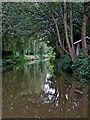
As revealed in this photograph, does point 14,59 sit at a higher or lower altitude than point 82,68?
lower

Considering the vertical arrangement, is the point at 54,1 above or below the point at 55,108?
above

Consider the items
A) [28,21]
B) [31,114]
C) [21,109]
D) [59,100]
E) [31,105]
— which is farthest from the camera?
[28,21]

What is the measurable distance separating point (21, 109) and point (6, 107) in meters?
0.51

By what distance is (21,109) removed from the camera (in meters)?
4.20

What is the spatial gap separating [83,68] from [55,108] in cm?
523

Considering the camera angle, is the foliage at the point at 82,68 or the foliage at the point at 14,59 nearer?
the foliage at the point at 82,68

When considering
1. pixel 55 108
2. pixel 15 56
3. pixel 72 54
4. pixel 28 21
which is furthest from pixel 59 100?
pixel 15 56

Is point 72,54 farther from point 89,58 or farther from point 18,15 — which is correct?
point 18,15

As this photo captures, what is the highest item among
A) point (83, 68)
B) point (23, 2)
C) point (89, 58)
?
point (23, 2)

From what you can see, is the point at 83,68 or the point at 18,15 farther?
the point at 18,15

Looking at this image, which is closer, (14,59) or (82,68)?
(82,68)

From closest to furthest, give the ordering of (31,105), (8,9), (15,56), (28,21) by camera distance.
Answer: (31,105)
(8,9)
(28,21)
(15,56)

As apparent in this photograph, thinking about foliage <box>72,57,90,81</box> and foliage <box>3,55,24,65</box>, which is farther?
foliage <box>3,55,24,65</box>

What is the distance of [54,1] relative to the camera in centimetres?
1030
